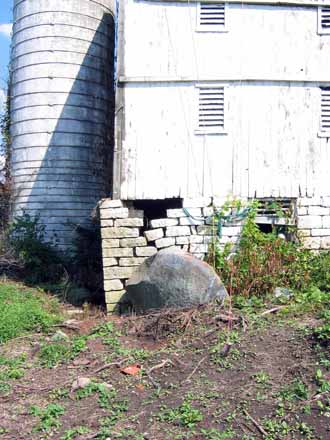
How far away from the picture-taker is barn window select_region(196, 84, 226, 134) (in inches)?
404

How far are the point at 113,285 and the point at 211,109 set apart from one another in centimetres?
390

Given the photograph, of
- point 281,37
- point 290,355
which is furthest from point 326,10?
point 290,355

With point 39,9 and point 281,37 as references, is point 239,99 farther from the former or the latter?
point 39,9

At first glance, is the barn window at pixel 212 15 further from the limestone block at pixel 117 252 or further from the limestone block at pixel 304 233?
the limestone block at pixel 117 252

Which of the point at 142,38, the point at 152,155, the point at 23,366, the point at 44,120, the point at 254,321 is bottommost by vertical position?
the point at 23,366

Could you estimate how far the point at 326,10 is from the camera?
1050cm

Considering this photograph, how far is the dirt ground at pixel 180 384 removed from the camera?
17.3ft

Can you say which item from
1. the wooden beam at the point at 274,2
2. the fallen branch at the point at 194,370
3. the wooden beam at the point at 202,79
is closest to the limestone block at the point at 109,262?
the wooden beam at the point at 202,79

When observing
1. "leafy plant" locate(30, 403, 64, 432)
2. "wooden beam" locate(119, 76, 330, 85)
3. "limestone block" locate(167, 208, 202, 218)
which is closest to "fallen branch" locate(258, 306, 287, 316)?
"limestone block" locate(167, 208, 202, 218)

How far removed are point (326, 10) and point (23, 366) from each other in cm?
872

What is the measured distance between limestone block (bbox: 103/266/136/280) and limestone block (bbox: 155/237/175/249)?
0.64 metres

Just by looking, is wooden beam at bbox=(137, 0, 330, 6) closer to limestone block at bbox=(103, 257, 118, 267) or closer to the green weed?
limestone block at bbox=(103, 257, 118, 267)

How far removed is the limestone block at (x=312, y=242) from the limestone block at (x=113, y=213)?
3.50 metres

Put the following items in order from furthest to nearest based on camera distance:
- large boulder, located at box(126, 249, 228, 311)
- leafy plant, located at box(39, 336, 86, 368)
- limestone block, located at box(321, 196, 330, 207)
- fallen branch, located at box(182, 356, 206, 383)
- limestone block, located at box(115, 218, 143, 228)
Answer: limestone block, located at box(321, 196, 330, 207)
limestone block, located at box(115, 218, 143, 228)
large boulder, located at box(126, 249, 228, 311)
leafy plant, located at box(39, 336, 86, 368)
fallen branch, located at box(182, 356, 206, 383)
